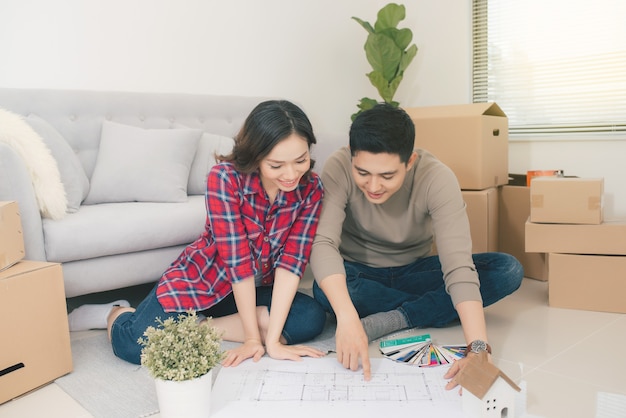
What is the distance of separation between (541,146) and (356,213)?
1.78 m

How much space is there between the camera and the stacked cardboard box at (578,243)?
1964 mm

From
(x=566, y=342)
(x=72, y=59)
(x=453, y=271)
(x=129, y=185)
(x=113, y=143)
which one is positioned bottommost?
(x=566, y=342)

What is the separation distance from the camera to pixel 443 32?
3.46m

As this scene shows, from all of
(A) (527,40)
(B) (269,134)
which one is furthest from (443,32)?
(B) (269,134)

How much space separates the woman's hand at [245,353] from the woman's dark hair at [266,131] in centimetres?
45

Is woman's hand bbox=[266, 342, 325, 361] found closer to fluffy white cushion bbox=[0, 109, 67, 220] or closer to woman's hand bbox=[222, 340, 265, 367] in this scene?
woman's hand bbox=[222, 340, 265, 367]

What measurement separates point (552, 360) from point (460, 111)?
127cm

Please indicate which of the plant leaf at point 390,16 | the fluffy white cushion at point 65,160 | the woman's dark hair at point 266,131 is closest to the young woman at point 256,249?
the woman's dark hair at point 266,131

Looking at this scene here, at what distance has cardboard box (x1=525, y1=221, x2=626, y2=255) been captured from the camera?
1.96 m

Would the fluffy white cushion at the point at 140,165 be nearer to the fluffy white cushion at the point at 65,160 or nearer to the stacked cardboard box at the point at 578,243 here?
the fluffy white cushion at the point at 65,160

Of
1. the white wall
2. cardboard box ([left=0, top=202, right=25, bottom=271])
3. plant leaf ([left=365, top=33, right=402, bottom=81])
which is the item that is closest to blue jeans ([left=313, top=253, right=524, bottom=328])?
cardboard box ([left=0, top=202, right=25, bottom=271])

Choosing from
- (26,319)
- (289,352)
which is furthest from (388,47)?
(26,319)

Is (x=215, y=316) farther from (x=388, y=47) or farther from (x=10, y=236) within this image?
(x=388, y=47)

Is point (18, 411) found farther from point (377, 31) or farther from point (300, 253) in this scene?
point (377, 31)
